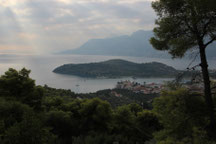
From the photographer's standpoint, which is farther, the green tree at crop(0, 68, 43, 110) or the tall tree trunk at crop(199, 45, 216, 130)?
the green tree at crop(0, 68, 43, 110)

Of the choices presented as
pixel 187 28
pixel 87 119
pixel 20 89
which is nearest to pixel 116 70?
pixel 87 119

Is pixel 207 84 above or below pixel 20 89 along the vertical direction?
above

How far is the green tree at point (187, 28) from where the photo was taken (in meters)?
4.30

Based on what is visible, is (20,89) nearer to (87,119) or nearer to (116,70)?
(87,119)

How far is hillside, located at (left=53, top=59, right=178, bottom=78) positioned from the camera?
78688 millimetres

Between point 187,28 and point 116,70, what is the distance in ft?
263

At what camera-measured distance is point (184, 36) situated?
15.6 ft

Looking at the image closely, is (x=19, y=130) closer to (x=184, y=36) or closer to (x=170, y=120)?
(x=170, y=120)

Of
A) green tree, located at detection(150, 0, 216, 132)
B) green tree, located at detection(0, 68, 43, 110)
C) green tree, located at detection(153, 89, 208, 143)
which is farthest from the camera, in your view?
green tree, located at detection(0, 68, 43, 110)

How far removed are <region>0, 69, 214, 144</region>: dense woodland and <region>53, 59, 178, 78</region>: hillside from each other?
217 ft

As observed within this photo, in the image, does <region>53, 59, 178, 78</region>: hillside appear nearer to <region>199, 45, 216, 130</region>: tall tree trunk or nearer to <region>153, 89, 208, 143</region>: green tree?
<region>153, 89, 208, 143</region>: green tree

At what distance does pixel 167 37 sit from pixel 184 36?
50cm

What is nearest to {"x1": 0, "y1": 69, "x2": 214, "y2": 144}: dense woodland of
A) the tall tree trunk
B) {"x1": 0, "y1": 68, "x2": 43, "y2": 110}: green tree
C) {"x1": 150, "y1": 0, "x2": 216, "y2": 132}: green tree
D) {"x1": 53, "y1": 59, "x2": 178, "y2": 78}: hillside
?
{"x1": 0, "y1": 68, "x2": 43, "y2": 110}: green tree

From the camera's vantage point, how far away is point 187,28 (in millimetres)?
4672
